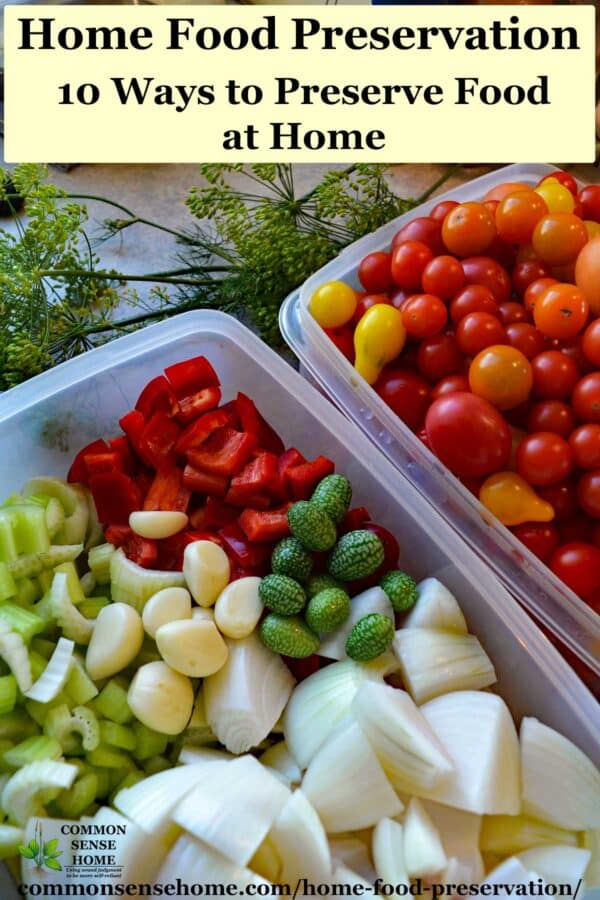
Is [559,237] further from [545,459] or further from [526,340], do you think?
[545,459]

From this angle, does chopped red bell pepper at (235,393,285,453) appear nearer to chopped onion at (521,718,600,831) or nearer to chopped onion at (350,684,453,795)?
chopped onion at (350,684,453,795)

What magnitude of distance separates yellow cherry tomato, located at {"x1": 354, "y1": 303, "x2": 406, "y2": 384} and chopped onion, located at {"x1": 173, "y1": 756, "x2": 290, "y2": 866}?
59cm

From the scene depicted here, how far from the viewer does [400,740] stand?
809 millimetres

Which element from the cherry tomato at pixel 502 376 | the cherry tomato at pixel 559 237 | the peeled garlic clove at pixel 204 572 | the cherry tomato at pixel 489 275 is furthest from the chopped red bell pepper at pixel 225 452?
the cherry tomato at pixel 559 237

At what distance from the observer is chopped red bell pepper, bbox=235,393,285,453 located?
3.55ft

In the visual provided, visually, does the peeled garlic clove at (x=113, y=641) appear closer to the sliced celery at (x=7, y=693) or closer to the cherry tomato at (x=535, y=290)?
the sliced celery at (x=7, y=693)

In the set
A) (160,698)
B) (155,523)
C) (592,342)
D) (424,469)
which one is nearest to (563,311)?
(592,342)

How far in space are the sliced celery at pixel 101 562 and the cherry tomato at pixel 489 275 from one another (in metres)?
0.67

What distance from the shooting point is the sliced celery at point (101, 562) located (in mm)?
1004

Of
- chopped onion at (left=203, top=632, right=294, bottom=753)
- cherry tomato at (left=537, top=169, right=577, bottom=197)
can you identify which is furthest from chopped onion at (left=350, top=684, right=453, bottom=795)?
cherry tomato at (left=537, top=169, right=577, bottom=197)

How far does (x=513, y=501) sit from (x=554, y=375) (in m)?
0.19

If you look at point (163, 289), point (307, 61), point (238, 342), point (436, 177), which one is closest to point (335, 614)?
point (238, 342)

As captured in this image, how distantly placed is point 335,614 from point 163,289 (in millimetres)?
755

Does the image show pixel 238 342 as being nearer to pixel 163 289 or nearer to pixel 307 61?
pixel 163 289
